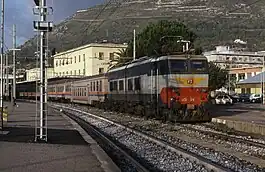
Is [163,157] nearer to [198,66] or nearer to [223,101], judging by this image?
[198,66]

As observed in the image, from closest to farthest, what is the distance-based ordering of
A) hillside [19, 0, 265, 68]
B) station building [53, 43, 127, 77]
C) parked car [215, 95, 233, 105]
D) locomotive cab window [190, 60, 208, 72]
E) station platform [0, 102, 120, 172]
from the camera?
1. station platform [0, 102, 120, 172]
2. locomotive cab window [190, 60, 208, 72]
3. parked car [215, 95, 233, 105]
4. station building [53, 43, 127, 77]
5. hillside [19, 0, 265, 68]

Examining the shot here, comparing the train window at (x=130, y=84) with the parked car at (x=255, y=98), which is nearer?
the train window at (x=130, y=84)

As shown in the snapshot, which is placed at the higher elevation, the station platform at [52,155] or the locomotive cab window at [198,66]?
the locomotive cab window at [198,66]

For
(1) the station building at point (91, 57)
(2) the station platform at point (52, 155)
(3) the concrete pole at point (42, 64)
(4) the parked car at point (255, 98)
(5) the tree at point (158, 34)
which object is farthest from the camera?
(1) the station building at point (91, 57)

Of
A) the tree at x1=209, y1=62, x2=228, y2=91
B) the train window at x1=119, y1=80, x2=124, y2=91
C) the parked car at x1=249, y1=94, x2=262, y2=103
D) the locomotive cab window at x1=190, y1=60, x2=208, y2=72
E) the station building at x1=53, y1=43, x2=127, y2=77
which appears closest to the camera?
the locomotive cab window at x1=190, y1=60, x2=208, y2=72

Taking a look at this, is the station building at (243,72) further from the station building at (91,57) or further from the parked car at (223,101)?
the parked car at (223,101)

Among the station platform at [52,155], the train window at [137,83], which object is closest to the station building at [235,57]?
the train window at [137,83]

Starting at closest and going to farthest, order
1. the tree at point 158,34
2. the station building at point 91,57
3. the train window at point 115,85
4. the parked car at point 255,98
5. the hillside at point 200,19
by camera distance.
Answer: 1. the train window at point 115,85
2. the tree at point 158,34
3. the parked car at point 255,98
4. the station building at point 91,57
5. the hillside at point 200,19

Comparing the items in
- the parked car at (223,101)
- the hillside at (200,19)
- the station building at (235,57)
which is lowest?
the parked car at (223,101)

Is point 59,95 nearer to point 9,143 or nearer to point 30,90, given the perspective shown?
point 30,90

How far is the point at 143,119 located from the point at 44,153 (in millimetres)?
17816

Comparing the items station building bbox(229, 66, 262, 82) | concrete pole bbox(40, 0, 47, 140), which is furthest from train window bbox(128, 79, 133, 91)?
station building bbox(229, 66, 262, 82)

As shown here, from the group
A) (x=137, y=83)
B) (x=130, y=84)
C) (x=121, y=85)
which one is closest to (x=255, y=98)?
(x=121, y=85)

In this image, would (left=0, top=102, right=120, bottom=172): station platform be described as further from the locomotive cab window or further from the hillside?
the hillside
